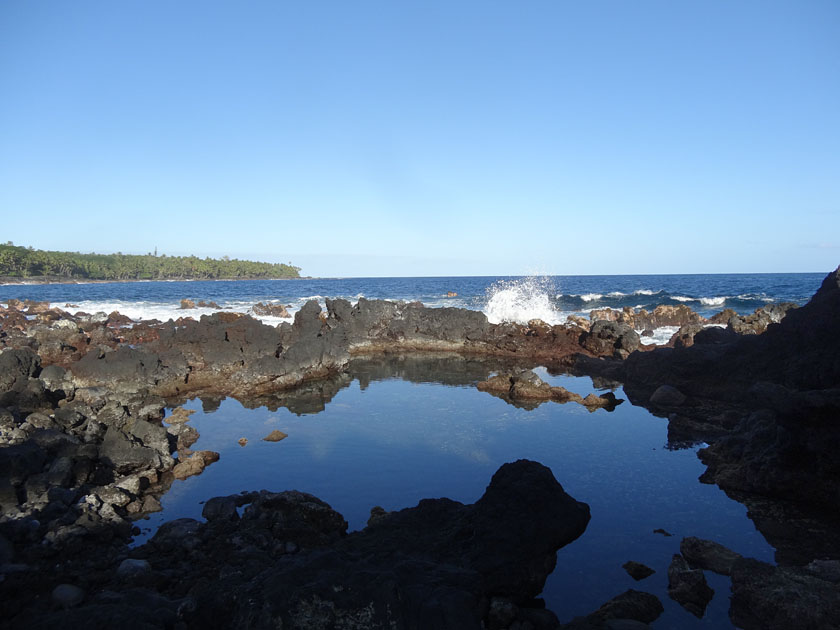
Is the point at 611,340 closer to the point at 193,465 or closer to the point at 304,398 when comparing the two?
the point at 304,398

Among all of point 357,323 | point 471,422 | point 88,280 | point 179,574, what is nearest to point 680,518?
point 471,422

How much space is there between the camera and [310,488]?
27.5ft

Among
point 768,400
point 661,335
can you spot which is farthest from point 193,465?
point 661,335

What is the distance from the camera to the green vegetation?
108750mm

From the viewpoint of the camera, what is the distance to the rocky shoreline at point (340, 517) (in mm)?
4129

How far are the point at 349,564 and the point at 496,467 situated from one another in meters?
5.38

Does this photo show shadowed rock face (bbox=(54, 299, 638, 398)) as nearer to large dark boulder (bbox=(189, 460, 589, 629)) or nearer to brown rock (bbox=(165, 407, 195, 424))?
brown rock (bbox=(165, 407, 195, 424))

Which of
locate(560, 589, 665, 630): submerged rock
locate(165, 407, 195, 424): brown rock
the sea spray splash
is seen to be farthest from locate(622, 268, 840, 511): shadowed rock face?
the sea spray splash

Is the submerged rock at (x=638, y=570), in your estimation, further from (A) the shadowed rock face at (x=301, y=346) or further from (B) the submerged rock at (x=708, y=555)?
(A) the shadowed rock face at (x=301, y=346)

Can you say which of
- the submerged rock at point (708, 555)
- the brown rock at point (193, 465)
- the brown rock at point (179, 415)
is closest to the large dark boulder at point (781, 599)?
the submerged rock at point (708, 555)

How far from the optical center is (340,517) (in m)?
7.14

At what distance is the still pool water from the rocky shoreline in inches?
15.9

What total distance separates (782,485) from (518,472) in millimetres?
5138

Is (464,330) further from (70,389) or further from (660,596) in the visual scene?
(660,596)
